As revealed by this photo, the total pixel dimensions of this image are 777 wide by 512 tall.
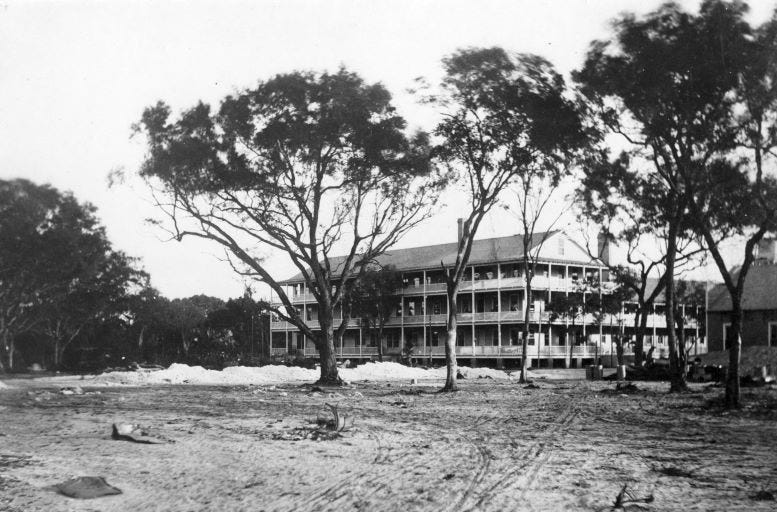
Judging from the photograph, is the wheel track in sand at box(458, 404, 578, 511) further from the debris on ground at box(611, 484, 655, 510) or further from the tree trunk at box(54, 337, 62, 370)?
the tree trunk at box(54, 337, 62, 370)

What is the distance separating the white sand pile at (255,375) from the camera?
34594mm

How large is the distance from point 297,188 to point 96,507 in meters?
20.6

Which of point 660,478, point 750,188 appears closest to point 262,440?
point 660,478

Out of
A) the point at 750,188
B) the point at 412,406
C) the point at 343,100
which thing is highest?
the point at 343,100

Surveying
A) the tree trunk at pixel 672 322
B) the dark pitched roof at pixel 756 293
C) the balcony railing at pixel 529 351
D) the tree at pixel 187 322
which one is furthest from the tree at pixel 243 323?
the tree trunk at pixel 672 322

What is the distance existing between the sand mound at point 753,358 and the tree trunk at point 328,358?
21750mm

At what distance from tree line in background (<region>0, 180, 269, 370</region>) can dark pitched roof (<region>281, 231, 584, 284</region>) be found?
10733 mm

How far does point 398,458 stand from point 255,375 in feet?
95.5

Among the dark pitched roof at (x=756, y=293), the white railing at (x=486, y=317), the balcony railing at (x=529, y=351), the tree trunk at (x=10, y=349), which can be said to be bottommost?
the balcony railing at (x=529, y=351)

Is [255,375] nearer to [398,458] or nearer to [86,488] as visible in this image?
[398,458]

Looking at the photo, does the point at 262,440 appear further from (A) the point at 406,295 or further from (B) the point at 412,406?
(A) the point at 406,295

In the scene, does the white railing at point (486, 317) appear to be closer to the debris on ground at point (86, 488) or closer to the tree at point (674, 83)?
the tree at point (674, 83)

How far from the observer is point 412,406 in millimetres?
18828

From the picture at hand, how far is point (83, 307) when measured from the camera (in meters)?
50.6
